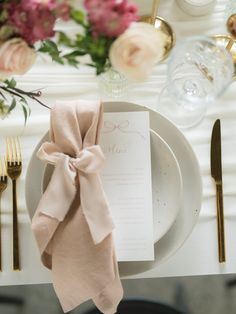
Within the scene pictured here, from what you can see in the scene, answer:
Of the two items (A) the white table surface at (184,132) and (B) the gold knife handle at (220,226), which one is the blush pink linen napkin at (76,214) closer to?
(A) the white table surface at (184,132)

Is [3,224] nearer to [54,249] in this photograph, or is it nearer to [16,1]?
[54,249]

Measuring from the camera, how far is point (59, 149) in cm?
77

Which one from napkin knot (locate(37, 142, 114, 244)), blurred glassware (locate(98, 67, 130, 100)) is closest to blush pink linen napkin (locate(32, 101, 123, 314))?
napkin knot (locate(37, 142, 114, 244))

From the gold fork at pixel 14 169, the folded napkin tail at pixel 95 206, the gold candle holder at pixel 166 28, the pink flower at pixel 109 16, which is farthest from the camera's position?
the gold candle holder at pixel 166 28

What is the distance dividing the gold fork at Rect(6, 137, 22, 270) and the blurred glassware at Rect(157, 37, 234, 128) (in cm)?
28

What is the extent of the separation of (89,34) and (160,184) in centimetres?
37

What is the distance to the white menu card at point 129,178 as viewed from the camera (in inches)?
31.4

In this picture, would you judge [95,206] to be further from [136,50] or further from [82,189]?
[136,50]

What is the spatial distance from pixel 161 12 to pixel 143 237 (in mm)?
467

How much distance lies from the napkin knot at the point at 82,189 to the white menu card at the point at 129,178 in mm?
61

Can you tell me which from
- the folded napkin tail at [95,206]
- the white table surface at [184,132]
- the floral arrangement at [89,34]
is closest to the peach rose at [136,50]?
the floral arrangement at [89,34]

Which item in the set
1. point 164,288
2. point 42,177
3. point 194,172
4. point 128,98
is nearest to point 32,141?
point 42,177

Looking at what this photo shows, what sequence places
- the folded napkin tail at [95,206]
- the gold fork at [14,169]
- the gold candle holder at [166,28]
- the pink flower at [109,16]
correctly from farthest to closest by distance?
the gold candle holder at [166,28] → the gold fork at [14,169] → the folded napkin tail at [95,206] → the pink flower at [109,16]

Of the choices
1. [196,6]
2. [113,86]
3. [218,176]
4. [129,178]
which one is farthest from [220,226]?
[196,6]
